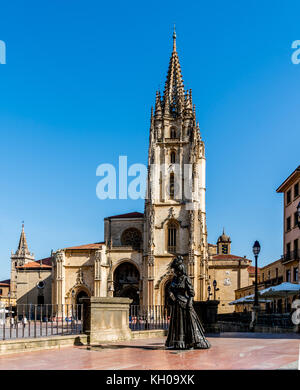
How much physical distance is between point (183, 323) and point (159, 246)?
4885 centimetres

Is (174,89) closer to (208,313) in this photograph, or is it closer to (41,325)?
(208,313)

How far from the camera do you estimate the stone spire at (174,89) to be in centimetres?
6612

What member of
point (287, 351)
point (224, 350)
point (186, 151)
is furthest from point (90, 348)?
point (186, 151)

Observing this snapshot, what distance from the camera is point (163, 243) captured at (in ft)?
197

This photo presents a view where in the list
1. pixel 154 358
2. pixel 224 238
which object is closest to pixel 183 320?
pixel 154 358

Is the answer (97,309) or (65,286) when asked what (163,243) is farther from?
(97,309)

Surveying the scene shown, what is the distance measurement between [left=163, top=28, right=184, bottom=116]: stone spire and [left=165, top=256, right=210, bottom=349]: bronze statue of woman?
55071 mm

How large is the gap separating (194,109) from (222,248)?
52.4 m

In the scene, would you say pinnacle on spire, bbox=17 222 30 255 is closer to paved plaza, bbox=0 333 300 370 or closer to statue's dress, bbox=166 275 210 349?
paved plaza, bbox=0 333 300 370

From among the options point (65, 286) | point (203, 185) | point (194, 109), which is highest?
point (194, 109)

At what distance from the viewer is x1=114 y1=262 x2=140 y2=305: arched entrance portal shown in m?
61.2

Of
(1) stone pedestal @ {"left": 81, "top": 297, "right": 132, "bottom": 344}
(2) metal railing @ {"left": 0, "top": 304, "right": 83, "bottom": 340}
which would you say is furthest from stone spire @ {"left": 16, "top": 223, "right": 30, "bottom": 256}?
(1) stone pedestal @ {"left": 81, "top": 297, "right": 132, "bottom": 344}

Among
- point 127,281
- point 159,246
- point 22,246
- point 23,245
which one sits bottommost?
point 127,281

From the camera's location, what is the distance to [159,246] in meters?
60.0
